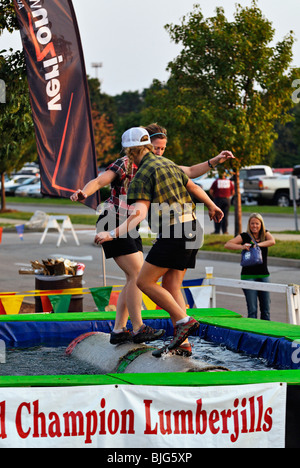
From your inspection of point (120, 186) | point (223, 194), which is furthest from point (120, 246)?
point (223, 194)

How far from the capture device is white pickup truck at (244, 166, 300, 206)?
3722cm

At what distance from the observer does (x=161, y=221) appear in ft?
19.6

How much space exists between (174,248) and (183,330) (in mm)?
653

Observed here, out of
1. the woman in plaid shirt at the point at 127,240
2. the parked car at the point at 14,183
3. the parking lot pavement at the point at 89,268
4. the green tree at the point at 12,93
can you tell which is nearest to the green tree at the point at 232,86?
the parking lot pavement at the point at 89,268

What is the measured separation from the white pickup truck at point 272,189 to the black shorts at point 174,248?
104ft

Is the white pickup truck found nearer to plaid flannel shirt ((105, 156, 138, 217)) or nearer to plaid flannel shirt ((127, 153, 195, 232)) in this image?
plaid flannel shirt ((105, 156, 138, 217))

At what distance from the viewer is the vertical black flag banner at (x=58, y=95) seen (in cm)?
953

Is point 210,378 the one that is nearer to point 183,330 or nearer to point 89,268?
point 183,330

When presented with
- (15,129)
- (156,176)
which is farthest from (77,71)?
(156,176)

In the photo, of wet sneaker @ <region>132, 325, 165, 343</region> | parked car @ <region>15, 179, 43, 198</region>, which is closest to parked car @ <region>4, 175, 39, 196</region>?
parked car @ <region>15, 179, 43, 198</region>

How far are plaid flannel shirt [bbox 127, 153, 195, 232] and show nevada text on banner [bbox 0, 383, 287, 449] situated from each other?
172 cm

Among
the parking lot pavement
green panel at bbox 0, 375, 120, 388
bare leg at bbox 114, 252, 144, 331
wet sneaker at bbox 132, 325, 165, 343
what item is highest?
bare leg at bbox 114, 252, 144, 331
